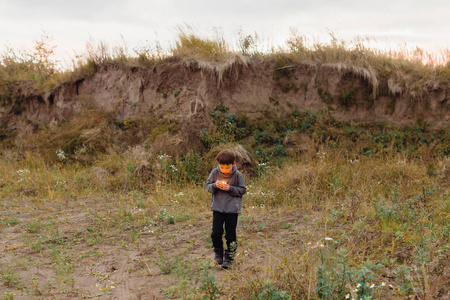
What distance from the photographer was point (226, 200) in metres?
5.27

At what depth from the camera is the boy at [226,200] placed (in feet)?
17.2

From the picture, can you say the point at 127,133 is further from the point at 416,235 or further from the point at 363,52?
the point at 416,235

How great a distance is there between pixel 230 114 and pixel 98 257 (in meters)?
7.87

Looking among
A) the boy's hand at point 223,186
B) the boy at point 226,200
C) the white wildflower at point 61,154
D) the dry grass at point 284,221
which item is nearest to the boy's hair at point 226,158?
the boy at point 226,200

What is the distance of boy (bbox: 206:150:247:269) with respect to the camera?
5.24 m

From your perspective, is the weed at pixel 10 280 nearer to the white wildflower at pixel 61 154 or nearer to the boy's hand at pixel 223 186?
the boy's hand at pixel 223 186

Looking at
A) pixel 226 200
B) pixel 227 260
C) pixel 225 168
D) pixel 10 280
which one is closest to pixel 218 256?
pixel 227 260

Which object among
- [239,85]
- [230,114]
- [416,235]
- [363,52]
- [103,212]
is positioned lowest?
[103,212]

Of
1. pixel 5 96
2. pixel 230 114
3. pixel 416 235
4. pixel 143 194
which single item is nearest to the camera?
pixel 416 235

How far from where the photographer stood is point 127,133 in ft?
45.2

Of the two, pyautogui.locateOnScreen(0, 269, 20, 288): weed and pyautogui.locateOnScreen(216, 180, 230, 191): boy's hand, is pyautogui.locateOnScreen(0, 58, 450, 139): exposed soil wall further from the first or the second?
pyautogui.locateOnScreen(0, 269, 20, 288): weed

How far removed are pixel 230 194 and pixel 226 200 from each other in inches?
3.6

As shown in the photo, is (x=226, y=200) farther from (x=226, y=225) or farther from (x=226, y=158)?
(x=226, y=158)

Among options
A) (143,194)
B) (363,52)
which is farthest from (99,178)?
(363,52)
